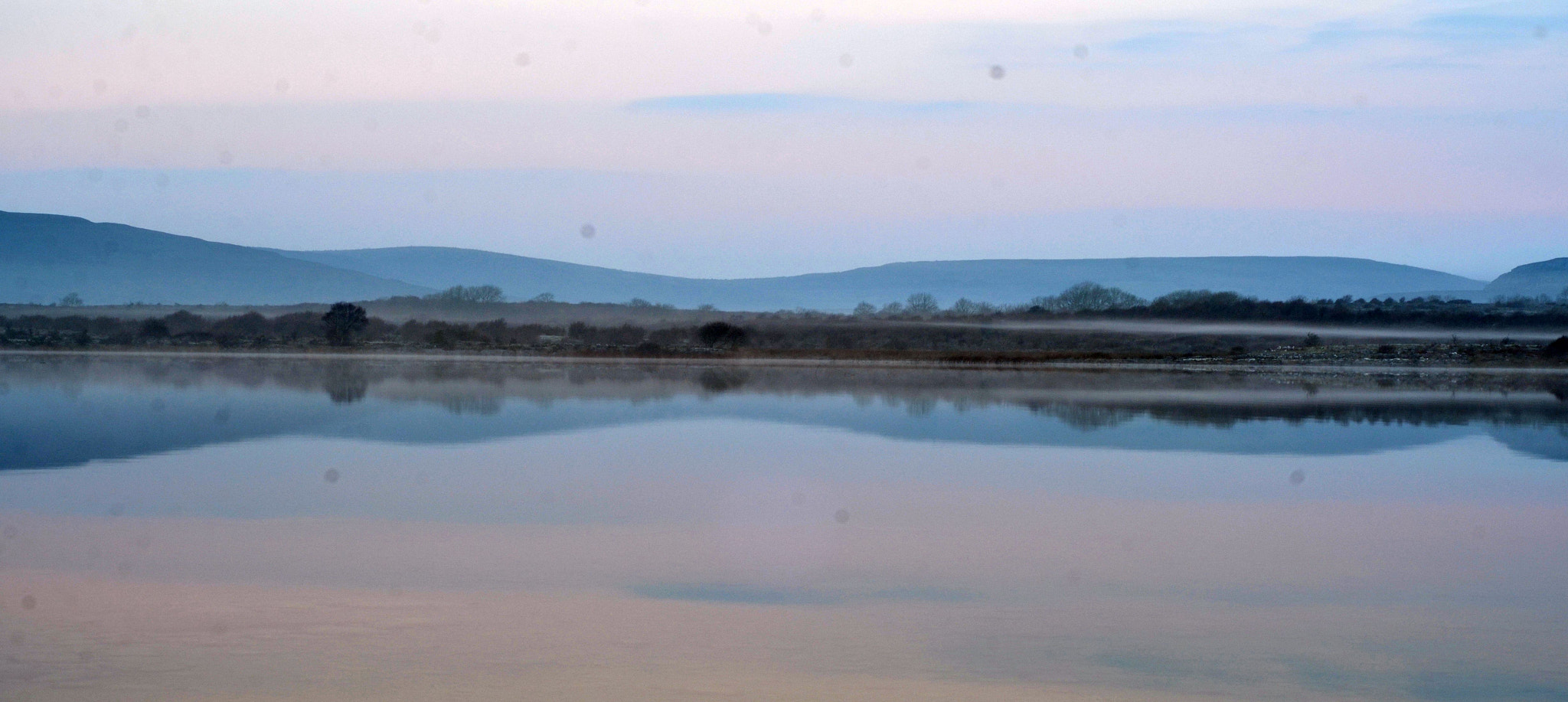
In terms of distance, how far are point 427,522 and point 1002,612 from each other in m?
3.23

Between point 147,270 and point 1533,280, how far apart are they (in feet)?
292

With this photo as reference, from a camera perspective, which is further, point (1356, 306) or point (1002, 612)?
point (1356, 306)

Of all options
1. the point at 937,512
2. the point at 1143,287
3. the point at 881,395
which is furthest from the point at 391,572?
the point at 1143,287

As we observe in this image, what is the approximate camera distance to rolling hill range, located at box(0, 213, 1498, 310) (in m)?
92.6

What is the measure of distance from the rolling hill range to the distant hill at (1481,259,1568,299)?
3327mm

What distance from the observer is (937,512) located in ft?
25.9

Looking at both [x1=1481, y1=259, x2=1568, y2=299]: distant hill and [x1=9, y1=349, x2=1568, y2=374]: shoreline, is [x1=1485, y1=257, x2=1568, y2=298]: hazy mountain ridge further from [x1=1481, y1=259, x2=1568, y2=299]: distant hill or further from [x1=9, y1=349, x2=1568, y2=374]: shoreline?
[x1=9, y1=349, x2=1568, y2=374]: shoreline

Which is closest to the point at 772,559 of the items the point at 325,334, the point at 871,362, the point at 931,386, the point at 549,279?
the point at 931,386

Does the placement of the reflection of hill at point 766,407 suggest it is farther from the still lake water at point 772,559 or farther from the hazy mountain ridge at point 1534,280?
the hazy mountain ridge at point 1534,280

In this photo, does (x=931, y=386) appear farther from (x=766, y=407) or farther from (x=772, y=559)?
(x=772, y=559)

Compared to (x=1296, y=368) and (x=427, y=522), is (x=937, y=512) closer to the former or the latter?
(x=427, y=522)

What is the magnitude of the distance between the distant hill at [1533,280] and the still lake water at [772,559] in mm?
77764

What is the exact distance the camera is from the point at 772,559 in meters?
6.54

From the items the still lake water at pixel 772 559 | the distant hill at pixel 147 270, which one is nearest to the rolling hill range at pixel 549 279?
the distant hill at pixel 147 270
